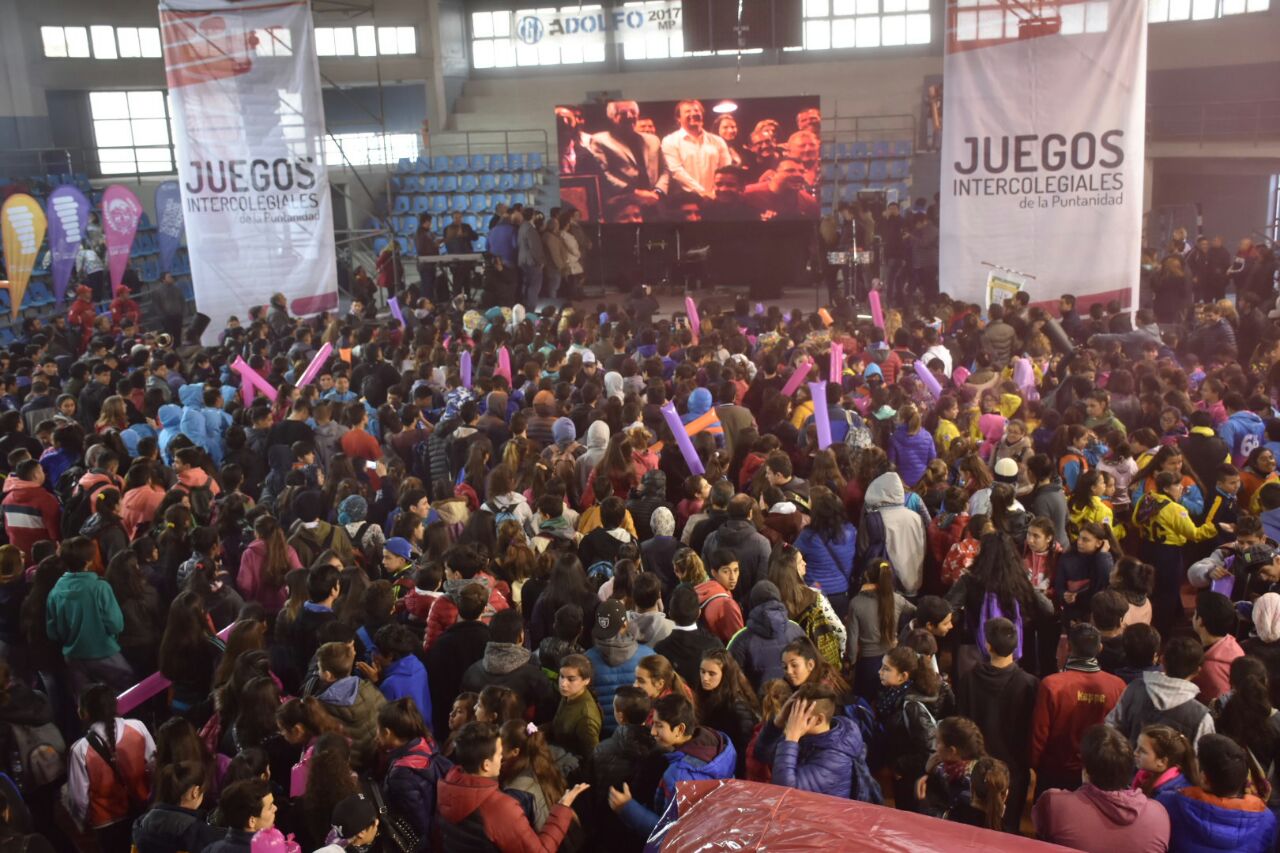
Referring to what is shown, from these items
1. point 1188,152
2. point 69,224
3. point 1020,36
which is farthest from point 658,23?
point 1020,36

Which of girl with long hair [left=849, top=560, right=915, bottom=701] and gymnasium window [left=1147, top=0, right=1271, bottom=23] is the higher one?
gymnasium window [left=1147, top=0, right=1271, bottom=23]

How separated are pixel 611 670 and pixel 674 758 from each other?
33.9 inches

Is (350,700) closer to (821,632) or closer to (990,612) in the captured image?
(821,632)

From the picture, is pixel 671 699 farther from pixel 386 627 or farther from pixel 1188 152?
pixel 1188 152

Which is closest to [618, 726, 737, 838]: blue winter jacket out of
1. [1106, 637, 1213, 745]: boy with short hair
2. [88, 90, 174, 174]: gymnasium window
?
[1106, 637, 1213, 745]: boy with short hair

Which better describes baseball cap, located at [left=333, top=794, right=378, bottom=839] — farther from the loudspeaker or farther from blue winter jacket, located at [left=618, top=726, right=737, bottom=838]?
the loudspeaker

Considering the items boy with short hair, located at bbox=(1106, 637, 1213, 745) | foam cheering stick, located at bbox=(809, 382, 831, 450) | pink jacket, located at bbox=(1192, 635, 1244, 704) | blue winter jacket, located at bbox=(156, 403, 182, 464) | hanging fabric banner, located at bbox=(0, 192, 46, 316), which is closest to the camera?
boy with short hair, located at bbox=(1106, 637, 1213, 745)

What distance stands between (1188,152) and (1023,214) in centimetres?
1189

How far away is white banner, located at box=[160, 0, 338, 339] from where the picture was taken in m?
14.9

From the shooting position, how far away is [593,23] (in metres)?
27.4

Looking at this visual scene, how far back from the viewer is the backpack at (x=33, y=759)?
4.91 m

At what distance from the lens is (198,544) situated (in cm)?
598

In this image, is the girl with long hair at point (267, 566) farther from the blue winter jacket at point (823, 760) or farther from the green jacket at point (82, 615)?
the blue winter jacket at point (823, 760)

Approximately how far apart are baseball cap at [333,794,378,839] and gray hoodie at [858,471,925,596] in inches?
137
